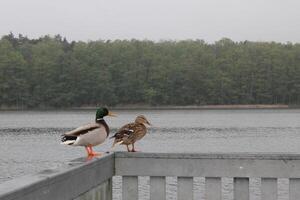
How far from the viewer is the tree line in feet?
520

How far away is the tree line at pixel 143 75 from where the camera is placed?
159 meters

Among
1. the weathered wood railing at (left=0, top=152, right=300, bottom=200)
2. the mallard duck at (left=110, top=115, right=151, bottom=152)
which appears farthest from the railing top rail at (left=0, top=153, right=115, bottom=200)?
the mallard duck at (left=110, top=115, right=151, bottom=152)

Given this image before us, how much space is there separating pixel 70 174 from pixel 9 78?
159 meters

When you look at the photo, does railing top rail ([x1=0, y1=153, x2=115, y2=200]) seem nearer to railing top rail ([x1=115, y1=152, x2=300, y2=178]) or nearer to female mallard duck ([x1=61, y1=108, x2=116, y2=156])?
female mallard duck ([x1=61, y1=108, x2=116, y2=156])

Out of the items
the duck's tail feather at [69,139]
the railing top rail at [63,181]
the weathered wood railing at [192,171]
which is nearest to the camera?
the railing top rail at [63,181]

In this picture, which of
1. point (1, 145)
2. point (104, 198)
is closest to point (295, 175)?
point (104, 198)

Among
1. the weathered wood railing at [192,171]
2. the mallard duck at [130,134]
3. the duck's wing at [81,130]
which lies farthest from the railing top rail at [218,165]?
the mallard duck at [130,134]

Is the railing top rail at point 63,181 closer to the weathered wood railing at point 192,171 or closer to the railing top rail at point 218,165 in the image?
the weathered wood railing at point 192,171

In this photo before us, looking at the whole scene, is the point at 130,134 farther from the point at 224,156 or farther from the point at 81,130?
the point at 224,156

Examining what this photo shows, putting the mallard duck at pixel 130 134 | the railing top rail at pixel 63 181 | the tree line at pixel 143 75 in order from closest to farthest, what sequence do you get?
the railing top rail at pixel 63 181
the mallard duck at pixel 130 134
the tree line at pixel 143 75

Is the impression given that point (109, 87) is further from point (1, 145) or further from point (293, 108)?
point (1, 145)

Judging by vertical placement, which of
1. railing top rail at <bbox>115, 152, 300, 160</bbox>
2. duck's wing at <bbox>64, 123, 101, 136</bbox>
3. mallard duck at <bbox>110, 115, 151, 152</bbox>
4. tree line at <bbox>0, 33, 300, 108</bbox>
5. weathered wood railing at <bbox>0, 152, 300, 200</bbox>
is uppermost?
tree line at <bbox>0, 33, 300, 108</bbox>

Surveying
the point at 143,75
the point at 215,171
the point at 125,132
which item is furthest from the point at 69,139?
the point at 143,75

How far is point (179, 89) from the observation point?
6373 inches
